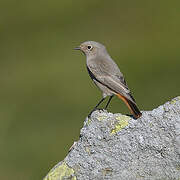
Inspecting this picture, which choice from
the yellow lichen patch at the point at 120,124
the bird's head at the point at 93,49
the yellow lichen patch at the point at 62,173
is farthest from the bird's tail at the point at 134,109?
the bird's head at the point at 93,49

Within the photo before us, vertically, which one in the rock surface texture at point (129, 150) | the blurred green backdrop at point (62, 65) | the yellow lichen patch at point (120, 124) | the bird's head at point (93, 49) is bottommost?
the blurred green backdrop at point (62, 65)

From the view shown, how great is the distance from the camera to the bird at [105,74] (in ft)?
33.5

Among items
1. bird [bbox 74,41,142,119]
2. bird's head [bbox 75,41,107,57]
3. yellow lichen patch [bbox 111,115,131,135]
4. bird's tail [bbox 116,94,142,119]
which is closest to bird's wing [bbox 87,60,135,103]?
bird [bbox 74,41,142,119]

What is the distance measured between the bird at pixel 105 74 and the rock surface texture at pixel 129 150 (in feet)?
6.08

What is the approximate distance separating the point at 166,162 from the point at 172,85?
51.1 ft

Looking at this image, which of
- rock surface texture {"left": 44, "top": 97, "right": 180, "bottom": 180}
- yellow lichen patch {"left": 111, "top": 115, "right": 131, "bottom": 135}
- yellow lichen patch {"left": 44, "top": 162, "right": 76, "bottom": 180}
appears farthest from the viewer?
yellow lichen patch {"left": 111, "top": 115, "right": 131, "bottom": 135}

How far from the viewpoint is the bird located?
1020cm

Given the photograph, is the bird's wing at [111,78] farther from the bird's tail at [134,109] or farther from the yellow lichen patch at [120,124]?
the yellow lichen patch at [120,124]

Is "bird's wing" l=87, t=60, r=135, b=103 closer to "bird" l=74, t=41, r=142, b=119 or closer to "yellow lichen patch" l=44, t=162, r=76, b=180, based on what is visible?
"bird" l=74, t=41, r=142, b=119

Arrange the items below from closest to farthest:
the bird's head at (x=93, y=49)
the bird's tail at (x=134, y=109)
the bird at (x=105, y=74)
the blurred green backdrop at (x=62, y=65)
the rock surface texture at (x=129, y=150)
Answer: the rock surface texture at (x=129, y=150), the bird's tail at (x=134, y=109), the bird at (x=105, y=74), the bird's head at (x=93, y=49), the blurred green backdrop at (x=62, y=65)

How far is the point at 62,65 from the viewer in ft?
93.2

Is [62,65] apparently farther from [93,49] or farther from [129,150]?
[129,150]

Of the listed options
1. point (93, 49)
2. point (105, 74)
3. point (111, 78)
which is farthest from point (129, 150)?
point (93, 49)

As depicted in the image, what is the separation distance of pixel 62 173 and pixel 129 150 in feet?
2.81
